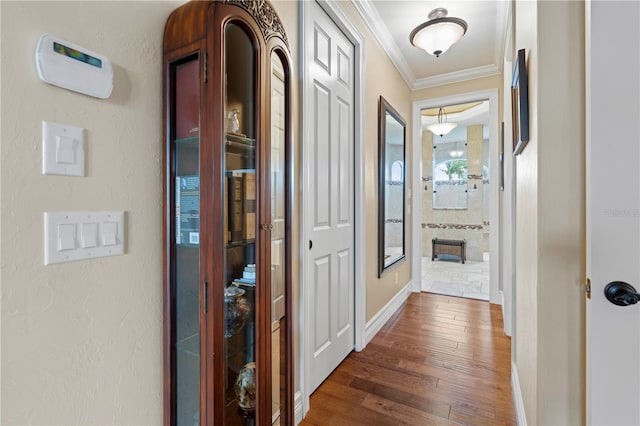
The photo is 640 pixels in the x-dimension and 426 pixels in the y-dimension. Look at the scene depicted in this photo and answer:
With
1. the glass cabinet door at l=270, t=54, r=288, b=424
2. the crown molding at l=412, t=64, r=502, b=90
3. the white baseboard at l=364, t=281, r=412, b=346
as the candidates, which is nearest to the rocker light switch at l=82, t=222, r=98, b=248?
the glass cabinet door at l=270, t=54, r=288, b=424

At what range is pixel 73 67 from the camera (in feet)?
2.49

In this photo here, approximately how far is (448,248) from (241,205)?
6.44 metres

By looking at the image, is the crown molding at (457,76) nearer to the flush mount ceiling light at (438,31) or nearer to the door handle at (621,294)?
the flush mount ceiling light at (438,31)

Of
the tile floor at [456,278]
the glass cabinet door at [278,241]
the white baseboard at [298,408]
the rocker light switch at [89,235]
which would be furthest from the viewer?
the tile floor at [456,278]

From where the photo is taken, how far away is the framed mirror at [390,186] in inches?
118

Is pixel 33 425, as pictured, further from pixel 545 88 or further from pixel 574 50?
pixel 574 50

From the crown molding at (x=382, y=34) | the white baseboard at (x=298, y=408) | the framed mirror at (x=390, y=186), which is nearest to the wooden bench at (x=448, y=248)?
the framed mirror at (x=390, y=186)

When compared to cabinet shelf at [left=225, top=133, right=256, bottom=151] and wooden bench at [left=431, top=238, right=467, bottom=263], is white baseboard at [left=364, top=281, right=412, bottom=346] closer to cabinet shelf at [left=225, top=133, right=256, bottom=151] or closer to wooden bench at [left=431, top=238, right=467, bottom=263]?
cabinet shelf at [left=225, top=133, right=256, bottom=151]

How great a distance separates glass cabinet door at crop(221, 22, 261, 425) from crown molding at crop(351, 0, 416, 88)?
1762mm

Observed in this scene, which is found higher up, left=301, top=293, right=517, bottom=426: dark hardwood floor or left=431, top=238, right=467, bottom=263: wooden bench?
left=431, top=238, right=467, bottom=263: wooden bench

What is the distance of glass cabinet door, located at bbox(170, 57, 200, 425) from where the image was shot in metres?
0.94

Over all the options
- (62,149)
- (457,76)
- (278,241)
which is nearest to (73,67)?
(62,149)

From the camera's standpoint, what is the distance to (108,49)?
2.78 ft

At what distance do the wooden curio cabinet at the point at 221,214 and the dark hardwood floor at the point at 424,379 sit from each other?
790 mm
